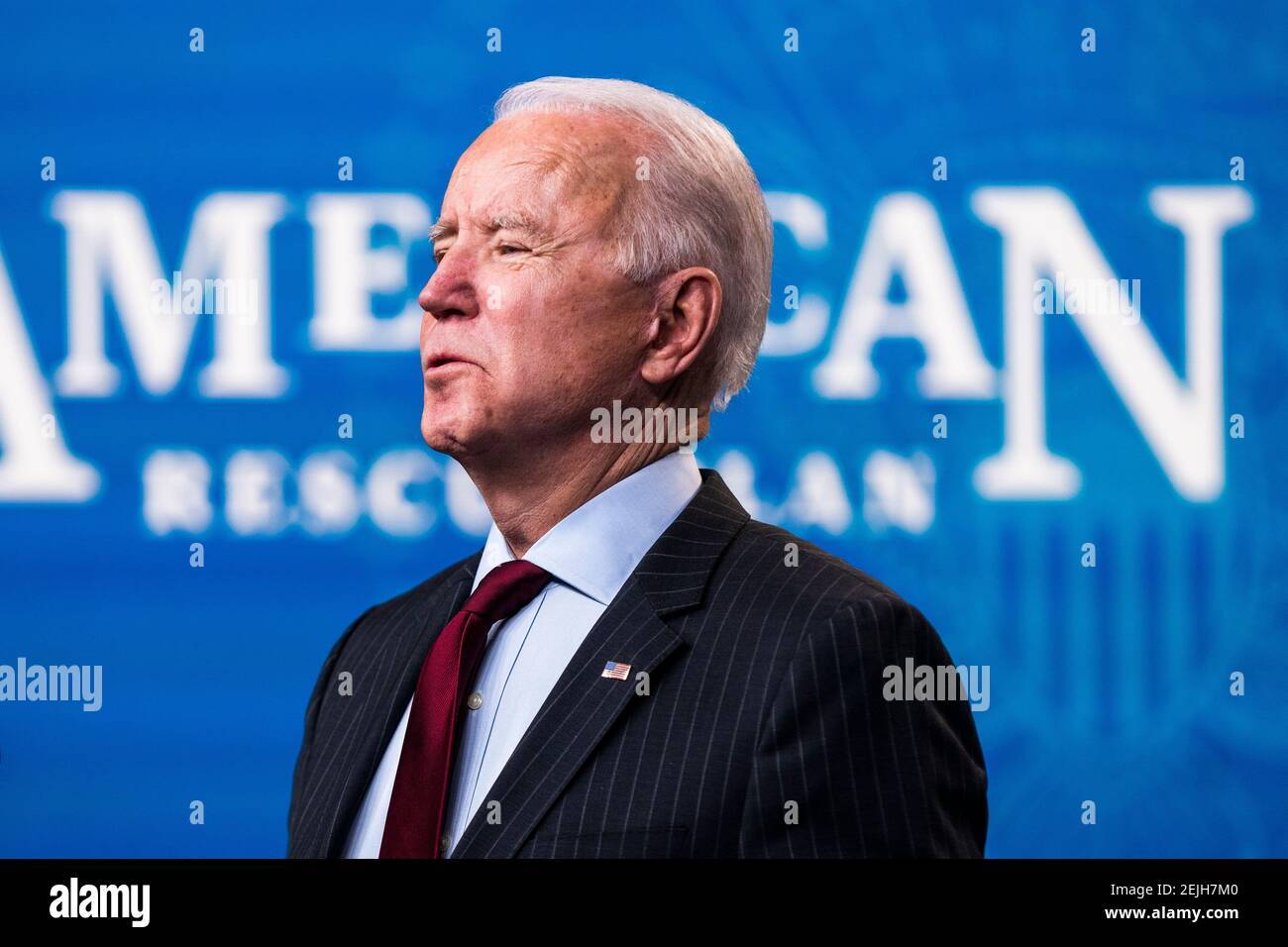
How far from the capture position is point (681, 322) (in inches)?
67.6

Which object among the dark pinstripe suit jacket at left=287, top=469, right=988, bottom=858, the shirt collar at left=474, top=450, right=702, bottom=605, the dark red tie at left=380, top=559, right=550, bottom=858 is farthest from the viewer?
the shirt collar at left=474, top=450, right=702, bottom=605

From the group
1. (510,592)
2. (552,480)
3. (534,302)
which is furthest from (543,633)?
(534,302)

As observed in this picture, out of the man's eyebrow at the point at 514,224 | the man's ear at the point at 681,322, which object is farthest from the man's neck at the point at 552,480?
the man's eyebrow at the point at 514,224

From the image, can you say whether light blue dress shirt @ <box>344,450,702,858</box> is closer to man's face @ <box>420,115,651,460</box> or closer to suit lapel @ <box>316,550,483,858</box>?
suit lapel @ <box>316,550,483,858</box>

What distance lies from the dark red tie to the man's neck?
0.08 m

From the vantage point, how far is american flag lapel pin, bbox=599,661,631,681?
A: 1.45 metres

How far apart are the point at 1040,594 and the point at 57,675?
2203mm

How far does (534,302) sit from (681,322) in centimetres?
21

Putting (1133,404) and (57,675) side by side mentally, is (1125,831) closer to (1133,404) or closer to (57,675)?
(1133,404)

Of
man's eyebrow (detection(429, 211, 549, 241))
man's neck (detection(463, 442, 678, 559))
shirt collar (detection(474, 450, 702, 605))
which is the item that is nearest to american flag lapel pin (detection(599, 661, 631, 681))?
shirt collar (detection(474, 450, 702, 605))

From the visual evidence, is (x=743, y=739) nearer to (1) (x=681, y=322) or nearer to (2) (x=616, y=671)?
(2) (x=616, y=671)

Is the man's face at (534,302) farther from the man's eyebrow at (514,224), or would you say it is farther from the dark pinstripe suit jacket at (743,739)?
the dark pinstripe suit jacket at (743,739)

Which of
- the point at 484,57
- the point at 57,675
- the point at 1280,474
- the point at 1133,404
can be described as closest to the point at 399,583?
the point at 57,675

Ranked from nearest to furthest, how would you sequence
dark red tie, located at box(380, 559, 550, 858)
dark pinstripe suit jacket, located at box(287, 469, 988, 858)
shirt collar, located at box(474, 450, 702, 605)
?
1. dark pinstripe suit jacket, located at box(287, 469, 988, 858)
2. dark red tie, located at box(380, 559, 550, 858)
3. shirt collar, located at box(474, 450, 702, 605)
